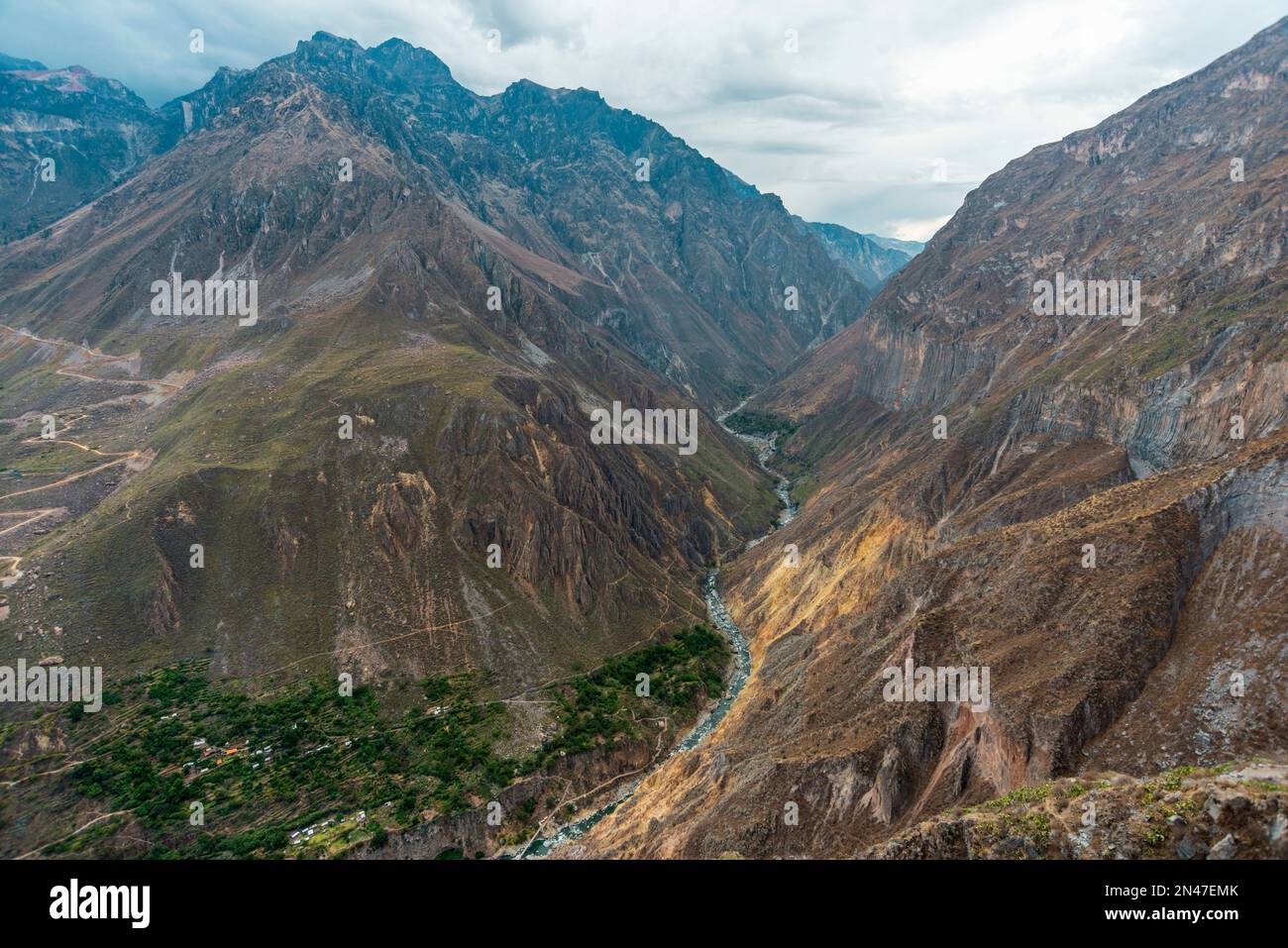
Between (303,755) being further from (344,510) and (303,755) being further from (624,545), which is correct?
(624,545)

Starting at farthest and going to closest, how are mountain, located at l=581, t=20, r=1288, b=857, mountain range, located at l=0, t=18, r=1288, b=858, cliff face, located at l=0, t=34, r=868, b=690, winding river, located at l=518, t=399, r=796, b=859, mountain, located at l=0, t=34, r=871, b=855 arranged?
cliff face, located at l=0, t=34, r=868, b=690, mountain, located at l=0, t=34, r=871, b=855, winding river, located at l=518, t=399, r=796, b=859, mountain range, located at l=0, t=18, r=1288, b=858, mountain, located at l=581, t=20, r=1288, b=857

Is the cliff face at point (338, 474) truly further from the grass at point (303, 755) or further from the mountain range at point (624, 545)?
the grass at point (303, 755)

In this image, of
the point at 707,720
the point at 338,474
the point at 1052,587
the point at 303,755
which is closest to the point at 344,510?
the point at 338,474

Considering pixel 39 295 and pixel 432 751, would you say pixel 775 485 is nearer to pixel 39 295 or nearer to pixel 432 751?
pixel 432 751

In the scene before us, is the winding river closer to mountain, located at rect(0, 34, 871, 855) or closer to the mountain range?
the mountain range

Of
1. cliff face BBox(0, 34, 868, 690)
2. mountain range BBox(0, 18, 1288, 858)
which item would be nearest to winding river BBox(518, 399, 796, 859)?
mountain range BBox(0, 18, 1288, 858)

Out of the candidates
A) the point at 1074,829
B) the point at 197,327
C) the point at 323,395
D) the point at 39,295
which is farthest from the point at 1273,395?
the point at 39,295

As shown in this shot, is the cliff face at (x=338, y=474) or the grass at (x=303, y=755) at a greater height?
the cliff face at (x=338, y=474)

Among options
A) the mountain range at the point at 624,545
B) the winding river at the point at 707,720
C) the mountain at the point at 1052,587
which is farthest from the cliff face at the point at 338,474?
the mountain at the point at 1052,587
